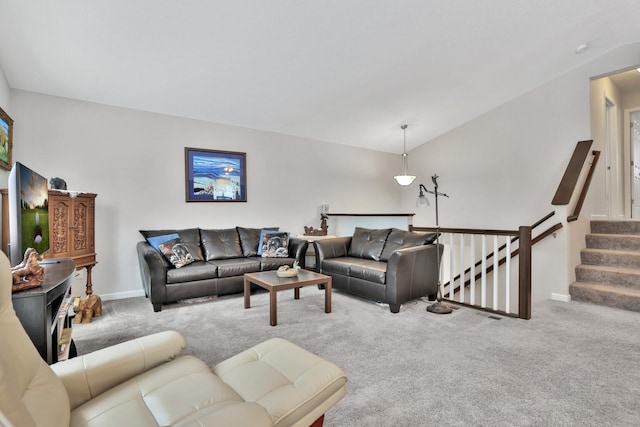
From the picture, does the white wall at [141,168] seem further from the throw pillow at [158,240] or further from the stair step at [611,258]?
the stair step at [611,258]

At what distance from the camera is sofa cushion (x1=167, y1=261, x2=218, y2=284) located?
3662 millimetres

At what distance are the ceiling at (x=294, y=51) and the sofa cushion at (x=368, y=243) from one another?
6.30 ft

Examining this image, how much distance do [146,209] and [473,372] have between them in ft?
13.6

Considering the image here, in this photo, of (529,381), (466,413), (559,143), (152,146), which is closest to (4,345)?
(466,413)

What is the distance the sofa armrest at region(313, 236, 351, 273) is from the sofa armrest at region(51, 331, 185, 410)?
3.06 meters

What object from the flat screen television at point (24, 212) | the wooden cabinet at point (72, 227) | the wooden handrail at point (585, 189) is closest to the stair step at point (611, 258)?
the wooden handrail at point (585, 189)

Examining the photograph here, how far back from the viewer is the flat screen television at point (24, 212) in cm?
170

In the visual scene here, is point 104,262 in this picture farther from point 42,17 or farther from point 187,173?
point 42,17

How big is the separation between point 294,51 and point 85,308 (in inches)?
132

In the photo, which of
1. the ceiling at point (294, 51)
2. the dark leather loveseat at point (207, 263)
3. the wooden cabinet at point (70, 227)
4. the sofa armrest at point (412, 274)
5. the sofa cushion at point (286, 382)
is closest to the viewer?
the sofa cushion at point (286, 382)

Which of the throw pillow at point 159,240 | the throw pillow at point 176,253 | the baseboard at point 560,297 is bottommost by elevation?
the baseboard at point 560,297

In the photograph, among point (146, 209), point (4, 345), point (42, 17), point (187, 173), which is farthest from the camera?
point (187, 173)

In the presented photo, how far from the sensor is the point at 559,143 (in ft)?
16.0

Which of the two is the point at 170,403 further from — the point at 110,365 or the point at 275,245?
the point at 275,245
